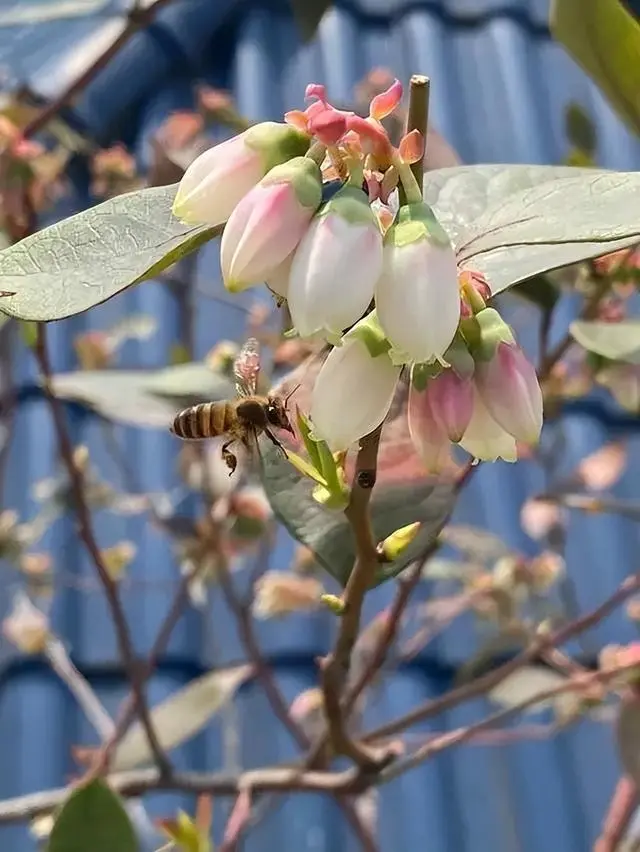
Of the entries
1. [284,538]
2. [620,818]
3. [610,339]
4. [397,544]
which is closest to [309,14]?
[610,339]

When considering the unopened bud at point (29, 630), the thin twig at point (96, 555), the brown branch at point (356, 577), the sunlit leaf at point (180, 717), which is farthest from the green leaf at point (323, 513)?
the unopened bud at point (29, 630)

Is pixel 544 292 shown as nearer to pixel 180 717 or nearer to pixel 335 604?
pixel 335 604

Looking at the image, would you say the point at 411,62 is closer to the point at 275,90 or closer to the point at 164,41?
the point at 275,90

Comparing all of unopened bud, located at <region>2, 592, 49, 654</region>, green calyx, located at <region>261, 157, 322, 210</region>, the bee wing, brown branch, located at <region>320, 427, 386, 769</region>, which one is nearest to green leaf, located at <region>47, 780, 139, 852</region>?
brown branch, located at <region>320, 427, 386, 769</region>

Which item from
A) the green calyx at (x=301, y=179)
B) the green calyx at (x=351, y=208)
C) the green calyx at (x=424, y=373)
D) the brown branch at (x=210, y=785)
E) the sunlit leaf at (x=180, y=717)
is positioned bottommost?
the sunlit leaf at (x=180, y=717)

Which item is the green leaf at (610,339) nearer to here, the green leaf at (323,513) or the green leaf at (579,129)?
the green leaf at (323,513)

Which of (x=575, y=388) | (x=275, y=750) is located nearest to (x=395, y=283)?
(x=575, y=388)

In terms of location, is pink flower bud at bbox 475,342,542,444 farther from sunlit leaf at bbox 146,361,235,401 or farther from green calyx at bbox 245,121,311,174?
sunlit leaf at bbox 146,361,235,401
